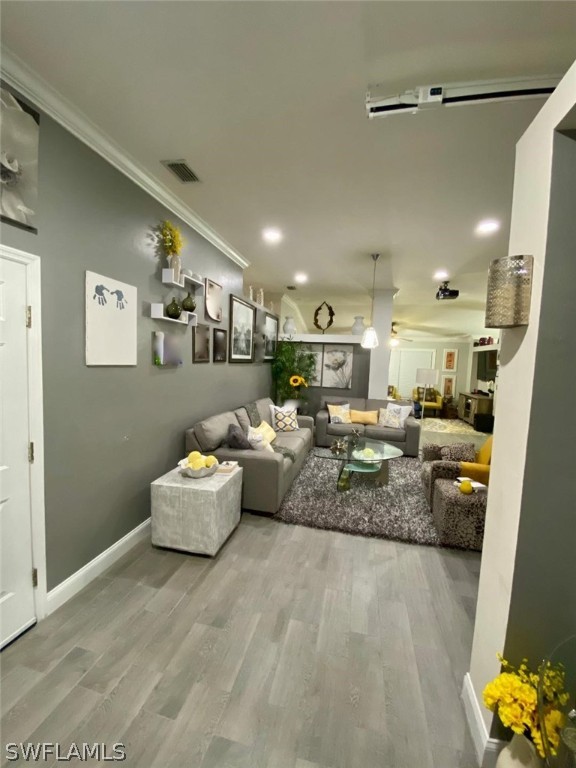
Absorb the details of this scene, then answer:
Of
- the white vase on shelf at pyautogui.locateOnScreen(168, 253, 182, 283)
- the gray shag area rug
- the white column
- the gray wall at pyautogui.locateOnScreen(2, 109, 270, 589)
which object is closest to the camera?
the gray wall at pyautogui.locateOnScreen(2, 109, 270, 589)

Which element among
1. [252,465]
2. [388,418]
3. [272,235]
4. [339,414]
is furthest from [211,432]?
[388,418]

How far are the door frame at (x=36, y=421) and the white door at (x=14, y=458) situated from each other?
0.06ft

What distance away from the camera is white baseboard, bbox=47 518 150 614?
1837 mm

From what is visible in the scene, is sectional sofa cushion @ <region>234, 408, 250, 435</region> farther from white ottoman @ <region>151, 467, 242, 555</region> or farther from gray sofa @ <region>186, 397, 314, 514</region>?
white ottoman @ <region>151, 467, 242, 555</region>

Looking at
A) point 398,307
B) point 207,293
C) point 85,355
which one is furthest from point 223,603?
point 398,307

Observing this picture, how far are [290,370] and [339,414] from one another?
4.17ft

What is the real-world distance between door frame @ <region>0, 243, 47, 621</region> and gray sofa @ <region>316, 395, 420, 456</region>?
4084 mm

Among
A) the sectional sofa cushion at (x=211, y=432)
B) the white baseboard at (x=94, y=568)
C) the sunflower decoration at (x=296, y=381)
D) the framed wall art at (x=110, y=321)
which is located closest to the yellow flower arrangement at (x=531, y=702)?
the white baseboard at (x=94, y=568)

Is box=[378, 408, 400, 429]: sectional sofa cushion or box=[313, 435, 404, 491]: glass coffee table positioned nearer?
box=[313, 435, 404, 491]: glass coffee table

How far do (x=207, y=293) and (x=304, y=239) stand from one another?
1.20m

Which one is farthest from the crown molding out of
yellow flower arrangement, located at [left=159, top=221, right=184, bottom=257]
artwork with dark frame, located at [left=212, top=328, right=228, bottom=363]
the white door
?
artwork with dark frame, located at [left=212, top=328, right=228, bottom=363]

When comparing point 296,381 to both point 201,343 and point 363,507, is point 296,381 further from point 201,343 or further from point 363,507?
point 363,507

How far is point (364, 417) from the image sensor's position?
212 inches

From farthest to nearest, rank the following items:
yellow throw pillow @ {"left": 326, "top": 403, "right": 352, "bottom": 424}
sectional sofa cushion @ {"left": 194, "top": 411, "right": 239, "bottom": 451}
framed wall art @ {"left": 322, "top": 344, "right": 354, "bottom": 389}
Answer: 1. framed wall art @ {"left": 322, "top": 344, "right": 354, "bottom": 389}
2. yellow throw pillow @ {"left": 326, "top": 403, "right": 352, "bottom": 424}
3. sectional sofa cushion @ {"left": 194, "top": 411, "right": 239, "bottom": 451}
